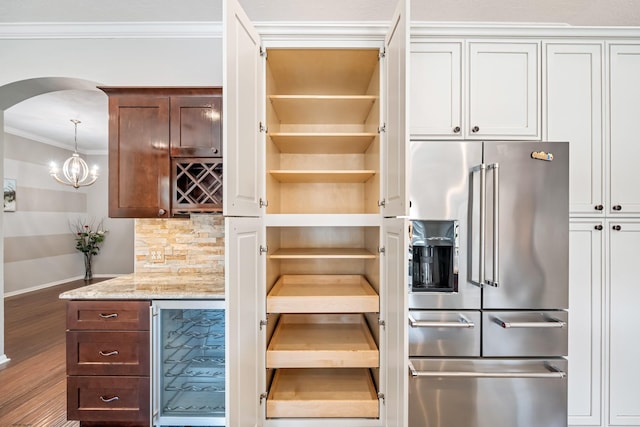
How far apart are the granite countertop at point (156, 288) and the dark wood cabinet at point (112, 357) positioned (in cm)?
5

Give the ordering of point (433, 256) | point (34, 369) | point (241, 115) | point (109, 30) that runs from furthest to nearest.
Result: 1. point (34, 369)
2. point (109, 30)
3. point (433, 256)
4. point (241, 115)

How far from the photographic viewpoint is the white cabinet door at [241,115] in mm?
1170

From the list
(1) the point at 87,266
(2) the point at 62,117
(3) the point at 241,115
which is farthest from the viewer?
(1) the point at 87,266

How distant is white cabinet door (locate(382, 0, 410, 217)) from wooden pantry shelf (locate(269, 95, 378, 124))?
10.9 inches

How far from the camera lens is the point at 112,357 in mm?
1680

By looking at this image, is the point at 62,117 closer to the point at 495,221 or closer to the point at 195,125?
the point at 195,125

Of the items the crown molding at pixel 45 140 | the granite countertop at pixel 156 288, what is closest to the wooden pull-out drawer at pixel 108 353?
the granite countertop at pixel 156 288

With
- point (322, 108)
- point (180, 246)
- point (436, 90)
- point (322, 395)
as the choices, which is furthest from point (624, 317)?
point (180, 246)

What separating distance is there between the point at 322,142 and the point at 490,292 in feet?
4.49

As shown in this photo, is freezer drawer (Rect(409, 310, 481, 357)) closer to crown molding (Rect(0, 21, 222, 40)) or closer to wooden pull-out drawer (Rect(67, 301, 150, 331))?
wooden pull-out drawer (Rect(67, 301, 150, 331))

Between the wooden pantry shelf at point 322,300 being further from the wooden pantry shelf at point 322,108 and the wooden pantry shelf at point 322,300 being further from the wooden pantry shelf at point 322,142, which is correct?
the wooden pantry shelf at point 322,108

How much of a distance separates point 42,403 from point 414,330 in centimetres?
278

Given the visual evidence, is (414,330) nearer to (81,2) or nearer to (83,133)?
(81,2)

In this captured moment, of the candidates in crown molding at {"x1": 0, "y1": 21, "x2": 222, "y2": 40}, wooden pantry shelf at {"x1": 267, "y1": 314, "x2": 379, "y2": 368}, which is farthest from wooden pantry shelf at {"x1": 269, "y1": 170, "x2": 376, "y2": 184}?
crown molding at {"x1": 0, "y1": 21, "x2": 222, "y2": 40}
